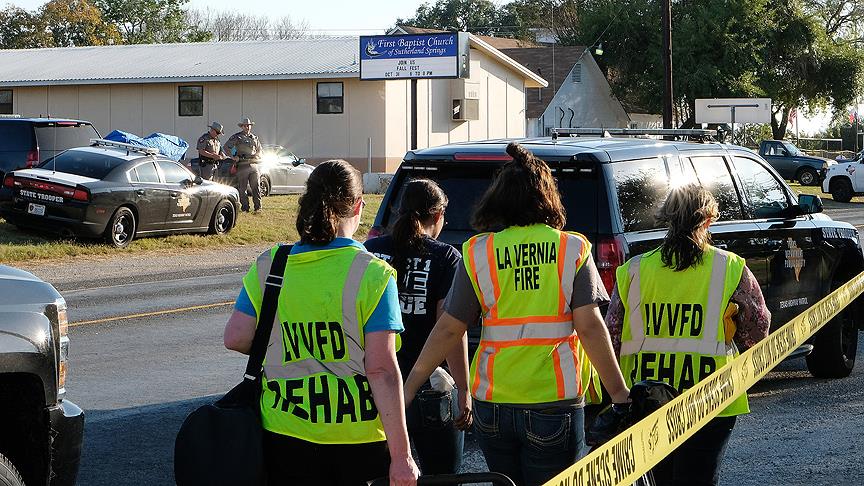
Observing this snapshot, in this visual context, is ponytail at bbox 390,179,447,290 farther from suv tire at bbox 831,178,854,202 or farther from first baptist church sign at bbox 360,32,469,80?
suv tire at bbox 831,178,854,202

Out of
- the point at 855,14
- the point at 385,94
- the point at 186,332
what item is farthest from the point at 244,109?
the point at 855,14

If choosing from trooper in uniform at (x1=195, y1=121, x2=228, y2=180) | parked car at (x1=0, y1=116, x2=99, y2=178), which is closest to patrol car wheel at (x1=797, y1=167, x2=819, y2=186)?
trooper in uniform at (x1=195, y1=121, x2=228, y2=180)

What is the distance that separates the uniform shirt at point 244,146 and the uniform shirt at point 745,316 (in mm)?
21306

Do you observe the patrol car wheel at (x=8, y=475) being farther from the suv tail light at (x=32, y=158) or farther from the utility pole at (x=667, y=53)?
the utility pole at (x=667, y=53)

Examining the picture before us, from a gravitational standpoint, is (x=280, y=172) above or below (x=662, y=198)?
above

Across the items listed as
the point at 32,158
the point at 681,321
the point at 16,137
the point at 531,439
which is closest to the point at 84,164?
the point at 32,158

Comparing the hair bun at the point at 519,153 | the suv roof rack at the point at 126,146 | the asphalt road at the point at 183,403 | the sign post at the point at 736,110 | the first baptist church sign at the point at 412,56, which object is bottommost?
the asphalt road at the point at 183,403

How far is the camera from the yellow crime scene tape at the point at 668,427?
12.9ft

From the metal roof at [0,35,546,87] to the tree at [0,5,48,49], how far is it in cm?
2747

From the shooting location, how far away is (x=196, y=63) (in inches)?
1652

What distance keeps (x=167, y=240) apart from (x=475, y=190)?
51.6 ft

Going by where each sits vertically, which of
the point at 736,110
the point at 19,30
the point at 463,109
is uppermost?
the point at 19,30

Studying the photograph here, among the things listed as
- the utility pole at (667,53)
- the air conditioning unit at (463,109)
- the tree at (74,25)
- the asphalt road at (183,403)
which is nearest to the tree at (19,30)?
the tree at (74,25)

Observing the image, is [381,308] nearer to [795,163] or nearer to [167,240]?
[167,240]
